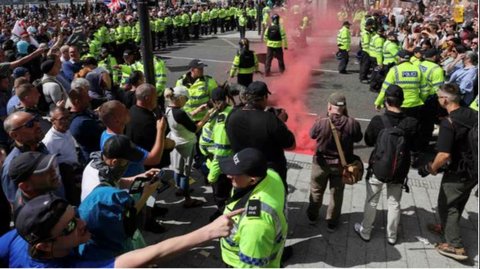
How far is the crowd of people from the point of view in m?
2.58

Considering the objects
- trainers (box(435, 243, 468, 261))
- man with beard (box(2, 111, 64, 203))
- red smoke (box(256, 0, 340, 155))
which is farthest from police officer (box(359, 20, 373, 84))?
man with beard (box(2, 111, 64, 203))

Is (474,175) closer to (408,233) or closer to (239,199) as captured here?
(408,233)

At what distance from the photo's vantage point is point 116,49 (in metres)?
18.4

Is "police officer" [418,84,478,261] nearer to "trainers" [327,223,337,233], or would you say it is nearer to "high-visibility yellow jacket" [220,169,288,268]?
"trainers" [327,223,337,233]

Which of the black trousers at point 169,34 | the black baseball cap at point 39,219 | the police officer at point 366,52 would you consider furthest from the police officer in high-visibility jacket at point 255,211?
the black trousers at point 169,34

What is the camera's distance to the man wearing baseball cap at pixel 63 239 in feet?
7.30

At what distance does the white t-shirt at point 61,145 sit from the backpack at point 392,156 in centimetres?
338

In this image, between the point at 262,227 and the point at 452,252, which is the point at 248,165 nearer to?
the point at 262,227

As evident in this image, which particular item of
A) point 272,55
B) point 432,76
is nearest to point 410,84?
point 432,76

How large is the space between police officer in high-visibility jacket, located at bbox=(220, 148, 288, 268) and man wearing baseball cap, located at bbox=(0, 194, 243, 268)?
328 millimetres

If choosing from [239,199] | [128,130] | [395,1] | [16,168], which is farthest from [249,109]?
[395,1]

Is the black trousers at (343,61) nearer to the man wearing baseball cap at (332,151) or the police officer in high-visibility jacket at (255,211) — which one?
the man wearing baseball cap at (332,151)

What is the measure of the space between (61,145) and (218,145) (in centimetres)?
171

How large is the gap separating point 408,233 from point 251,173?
326cm
